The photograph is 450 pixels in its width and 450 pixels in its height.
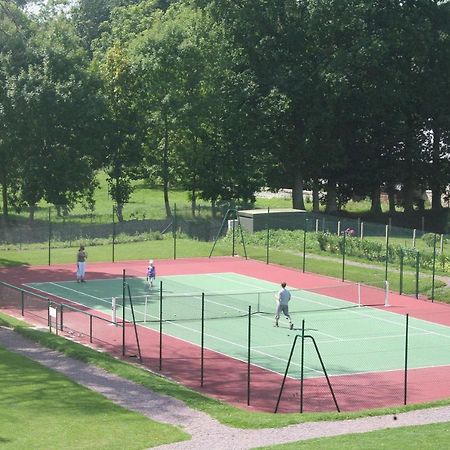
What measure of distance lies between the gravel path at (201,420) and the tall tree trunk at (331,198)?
154ft

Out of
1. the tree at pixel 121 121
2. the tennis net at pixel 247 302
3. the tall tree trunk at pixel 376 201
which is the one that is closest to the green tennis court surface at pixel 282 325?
the tennis net at pixel 247 302

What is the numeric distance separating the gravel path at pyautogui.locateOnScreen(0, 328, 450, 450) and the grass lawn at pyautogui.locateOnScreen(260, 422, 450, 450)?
764mm

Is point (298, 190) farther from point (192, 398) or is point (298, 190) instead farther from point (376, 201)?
point (192, 398)

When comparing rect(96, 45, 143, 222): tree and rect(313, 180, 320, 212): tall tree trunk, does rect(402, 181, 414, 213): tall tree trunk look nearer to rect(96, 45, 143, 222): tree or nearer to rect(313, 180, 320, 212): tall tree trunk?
rect(313, 180, 320, 212): tall tree trunk

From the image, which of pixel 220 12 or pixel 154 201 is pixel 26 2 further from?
pixel 220 12

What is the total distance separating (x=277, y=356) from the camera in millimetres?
33469

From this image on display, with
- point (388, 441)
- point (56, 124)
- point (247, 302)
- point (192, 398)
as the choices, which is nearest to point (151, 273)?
point (247, 302)

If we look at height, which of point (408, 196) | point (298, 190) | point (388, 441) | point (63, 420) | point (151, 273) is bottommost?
point (63, 420)

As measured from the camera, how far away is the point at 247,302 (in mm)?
42281

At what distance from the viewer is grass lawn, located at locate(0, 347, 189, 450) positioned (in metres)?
21.1

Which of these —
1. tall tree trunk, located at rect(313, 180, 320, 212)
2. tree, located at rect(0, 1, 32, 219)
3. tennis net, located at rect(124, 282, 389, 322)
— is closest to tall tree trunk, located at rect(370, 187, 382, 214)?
tall tree trunk, located at rect(313, 180, 320, 212)

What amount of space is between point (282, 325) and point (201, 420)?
1484 cm

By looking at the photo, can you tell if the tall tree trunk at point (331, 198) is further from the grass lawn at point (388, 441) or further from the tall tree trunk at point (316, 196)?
the grass lawn at point (388, 441)

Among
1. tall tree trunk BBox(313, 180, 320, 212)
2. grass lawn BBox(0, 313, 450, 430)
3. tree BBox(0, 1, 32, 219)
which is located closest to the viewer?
grass lawn BBox(0, 313, 450, 430)
